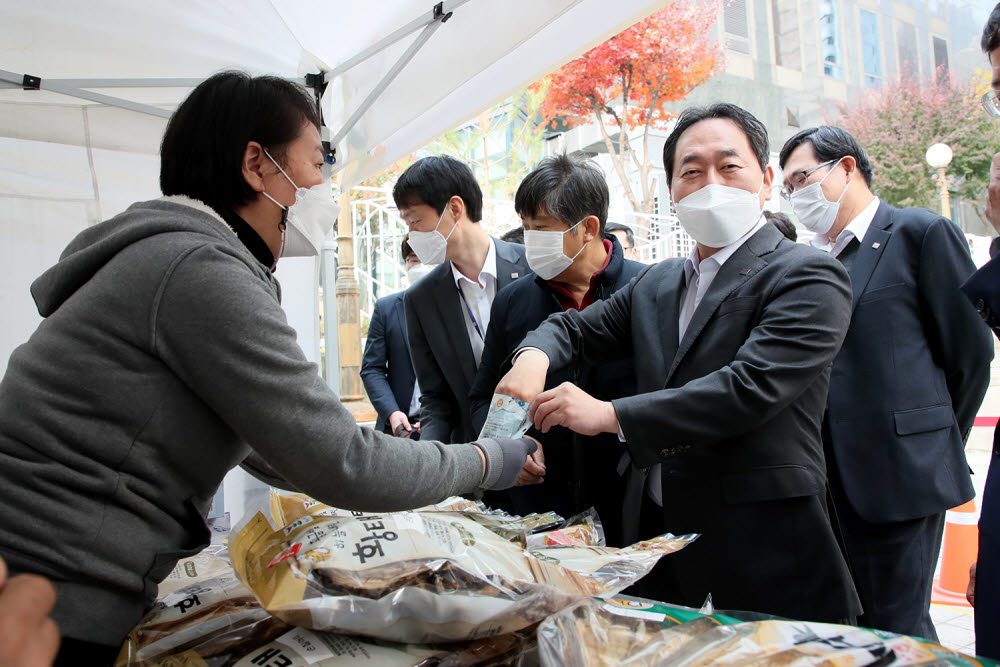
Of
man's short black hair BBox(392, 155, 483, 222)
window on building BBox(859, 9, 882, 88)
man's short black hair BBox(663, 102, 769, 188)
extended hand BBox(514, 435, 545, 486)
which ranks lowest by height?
extended hand BBox(514, 435, 545, 486)

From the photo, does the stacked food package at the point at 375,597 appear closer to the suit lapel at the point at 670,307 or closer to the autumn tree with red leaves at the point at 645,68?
the suit lapel at the point at 670,307

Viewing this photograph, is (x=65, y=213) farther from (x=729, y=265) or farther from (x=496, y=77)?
(x=729, y=265)

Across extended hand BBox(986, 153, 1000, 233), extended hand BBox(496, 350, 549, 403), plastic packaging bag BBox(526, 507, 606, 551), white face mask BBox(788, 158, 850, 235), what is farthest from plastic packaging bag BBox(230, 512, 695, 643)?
white face mask BBox(788, 158, 850, 235)

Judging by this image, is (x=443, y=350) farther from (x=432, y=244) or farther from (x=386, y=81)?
(x=386, y=81)

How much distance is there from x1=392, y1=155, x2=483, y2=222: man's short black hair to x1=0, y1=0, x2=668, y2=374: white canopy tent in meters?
0.41

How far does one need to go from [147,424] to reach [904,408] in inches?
89.5

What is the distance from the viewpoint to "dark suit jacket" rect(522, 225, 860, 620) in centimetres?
144

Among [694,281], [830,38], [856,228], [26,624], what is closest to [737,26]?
[830,38]

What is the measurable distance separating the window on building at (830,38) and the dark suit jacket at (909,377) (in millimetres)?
18524

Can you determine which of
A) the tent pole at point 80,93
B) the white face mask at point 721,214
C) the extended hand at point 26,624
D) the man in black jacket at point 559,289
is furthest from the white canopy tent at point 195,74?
the extended hand at point 26,624

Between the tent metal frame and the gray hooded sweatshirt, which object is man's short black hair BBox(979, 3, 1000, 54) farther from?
the tent metal frame

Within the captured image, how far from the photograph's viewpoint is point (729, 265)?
64.9 inches

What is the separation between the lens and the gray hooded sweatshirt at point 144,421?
98 centimetres

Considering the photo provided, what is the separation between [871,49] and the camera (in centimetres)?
1853
